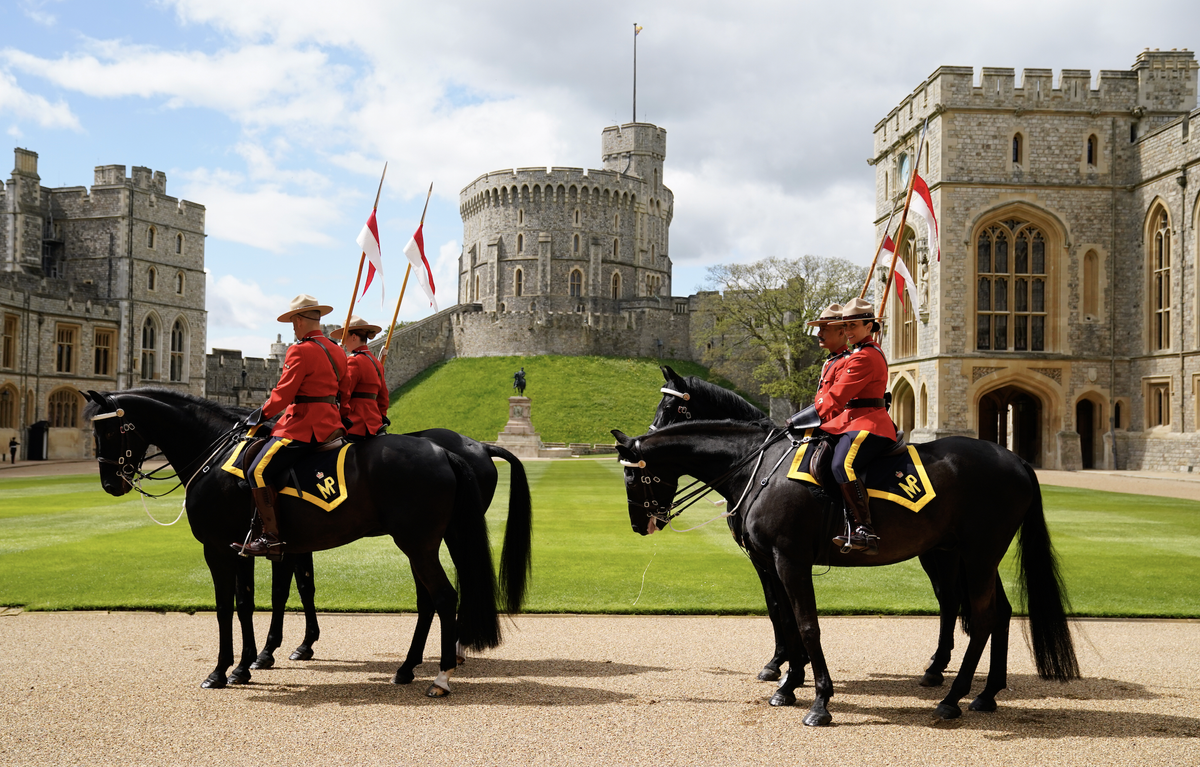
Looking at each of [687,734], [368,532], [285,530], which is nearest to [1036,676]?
[687,734]

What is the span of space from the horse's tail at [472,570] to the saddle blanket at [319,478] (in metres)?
0.78

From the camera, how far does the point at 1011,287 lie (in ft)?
105

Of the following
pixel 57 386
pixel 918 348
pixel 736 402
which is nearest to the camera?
pixel 736 402

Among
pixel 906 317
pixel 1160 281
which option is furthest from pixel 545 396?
pixel 1160 281

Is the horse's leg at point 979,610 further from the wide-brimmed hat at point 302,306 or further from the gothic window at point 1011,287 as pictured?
the gothic window at point 1011,287

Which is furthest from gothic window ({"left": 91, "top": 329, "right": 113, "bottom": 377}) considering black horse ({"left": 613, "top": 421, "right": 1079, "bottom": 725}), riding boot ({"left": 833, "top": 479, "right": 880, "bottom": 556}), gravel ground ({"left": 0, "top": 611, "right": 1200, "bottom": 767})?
riding boot ({"left": 833, "top": 479, "right": 880, "bottom": 556})

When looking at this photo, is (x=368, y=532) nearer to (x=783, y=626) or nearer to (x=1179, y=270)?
(x=783, y=626)

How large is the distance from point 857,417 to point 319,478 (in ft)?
12.1

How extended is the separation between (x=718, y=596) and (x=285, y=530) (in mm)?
4559

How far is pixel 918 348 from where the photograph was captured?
33375 millimetres

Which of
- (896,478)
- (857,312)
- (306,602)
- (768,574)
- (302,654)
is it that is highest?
(857,312)

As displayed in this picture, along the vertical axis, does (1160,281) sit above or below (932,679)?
above

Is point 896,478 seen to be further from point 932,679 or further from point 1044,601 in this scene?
point 932,679

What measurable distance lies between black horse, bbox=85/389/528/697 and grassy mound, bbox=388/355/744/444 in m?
40.7
